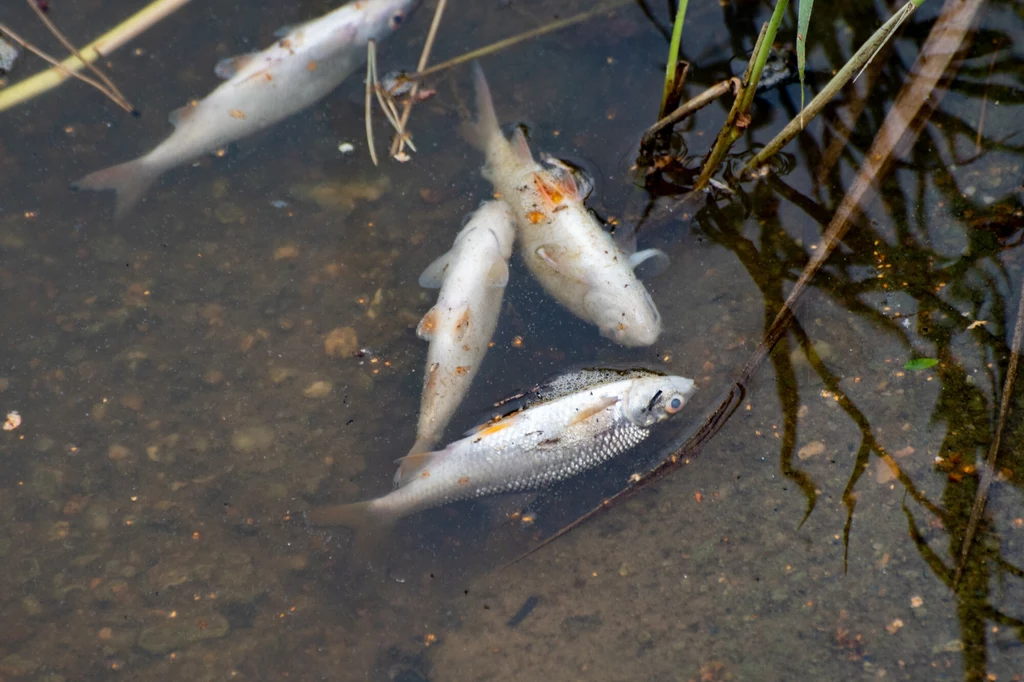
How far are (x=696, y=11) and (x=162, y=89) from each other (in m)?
3.85

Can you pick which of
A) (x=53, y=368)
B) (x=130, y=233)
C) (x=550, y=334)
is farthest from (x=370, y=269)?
(x=53, y=368)

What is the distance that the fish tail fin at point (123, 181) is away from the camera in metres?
4.73

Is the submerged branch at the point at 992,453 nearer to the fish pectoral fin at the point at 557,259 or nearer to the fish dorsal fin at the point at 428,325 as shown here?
the fish pectoral fin at the point at 557,259

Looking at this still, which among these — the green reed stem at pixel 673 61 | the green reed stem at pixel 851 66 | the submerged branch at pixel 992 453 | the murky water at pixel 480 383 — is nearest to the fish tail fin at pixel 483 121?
the murky water at pixel 480 383

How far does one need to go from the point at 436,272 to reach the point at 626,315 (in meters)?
1.18

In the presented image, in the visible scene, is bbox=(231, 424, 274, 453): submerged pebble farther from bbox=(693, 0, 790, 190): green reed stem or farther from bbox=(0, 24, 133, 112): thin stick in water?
bbox=(693, 0, 790, 190): green reed stem

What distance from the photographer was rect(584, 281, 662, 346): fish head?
4.20 meters

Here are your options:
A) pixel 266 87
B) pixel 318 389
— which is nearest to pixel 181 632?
pixel 318 389

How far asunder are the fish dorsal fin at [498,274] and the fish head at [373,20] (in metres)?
2.13

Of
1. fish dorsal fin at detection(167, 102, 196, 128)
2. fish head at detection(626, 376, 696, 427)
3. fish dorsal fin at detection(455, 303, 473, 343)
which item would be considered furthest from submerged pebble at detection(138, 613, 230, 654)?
fish dorsal fin at detection(167, 102, 196, 128)

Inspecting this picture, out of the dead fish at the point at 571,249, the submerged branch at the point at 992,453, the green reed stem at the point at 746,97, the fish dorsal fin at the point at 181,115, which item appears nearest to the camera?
the green reed stem at the point at 746,97

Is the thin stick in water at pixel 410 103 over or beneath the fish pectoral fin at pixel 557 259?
over

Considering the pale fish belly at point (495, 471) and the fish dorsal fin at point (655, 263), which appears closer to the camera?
the pale fish belly at point (495, 471)

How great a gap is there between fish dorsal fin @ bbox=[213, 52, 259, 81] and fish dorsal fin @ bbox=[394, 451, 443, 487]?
3053 millimetres
